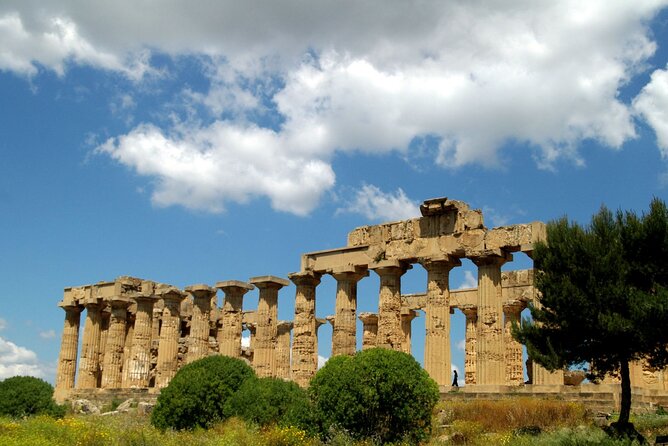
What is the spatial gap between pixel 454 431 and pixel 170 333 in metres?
21.8

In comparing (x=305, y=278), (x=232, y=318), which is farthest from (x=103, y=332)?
(x=305, y=278)

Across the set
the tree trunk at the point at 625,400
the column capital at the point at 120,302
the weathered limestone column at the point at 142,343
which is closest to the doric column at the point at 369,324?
the weathered limestone column at the point at 142,343

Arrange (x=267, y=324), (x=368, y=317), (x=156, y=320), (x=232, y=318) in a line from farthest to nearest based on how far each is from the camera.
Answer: (x=156, y=320) < (x=368, y=317) < (x=232, y=318) < (x=267, y=324)

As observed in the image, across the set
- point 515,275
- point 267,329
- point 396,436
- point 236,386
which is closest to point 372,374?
point 396,436

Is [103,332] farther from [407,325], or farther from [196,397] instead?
[196,397]

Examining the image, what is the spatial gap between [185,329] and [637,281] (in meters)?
29.1

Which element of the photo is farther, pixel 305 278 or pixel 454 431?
pixel 305 278

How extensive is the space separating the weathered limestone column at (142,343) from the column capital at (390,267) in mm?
14438

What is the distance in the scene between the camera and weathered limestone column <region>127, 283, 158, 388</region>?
38.5 metres

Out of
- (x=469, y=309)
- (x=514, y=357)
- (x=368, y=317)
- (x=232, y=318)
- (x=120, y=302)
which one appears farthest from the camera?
(x=368, y=317)

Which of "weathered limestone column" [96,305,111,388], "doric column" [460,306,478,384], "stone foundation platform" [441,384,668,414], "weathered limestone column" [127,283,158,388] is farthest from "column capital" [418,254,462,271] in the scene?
"weathered limestone column" [96,305,111,388]

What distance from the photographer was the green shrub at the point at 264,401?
66.3 feet

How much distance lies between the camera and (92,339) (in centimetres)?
4188

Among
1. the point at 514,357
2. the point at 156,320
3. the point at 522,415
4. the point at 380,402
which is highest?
the point at 156,320
